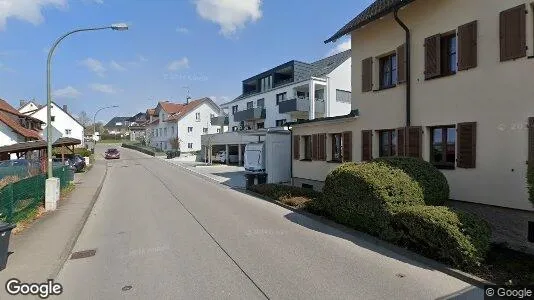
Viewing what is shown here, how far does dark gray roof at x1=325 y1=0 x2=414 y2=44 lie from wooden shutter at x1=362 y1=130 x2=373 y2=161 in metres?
3.84

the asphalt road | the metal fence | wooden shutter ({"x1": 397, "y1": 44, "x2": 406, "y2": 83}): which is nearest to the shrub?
the asphalt road

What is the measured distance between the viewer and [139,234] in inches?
370

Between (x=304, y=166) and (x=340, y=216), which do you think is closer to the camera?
(x=340, y=216)

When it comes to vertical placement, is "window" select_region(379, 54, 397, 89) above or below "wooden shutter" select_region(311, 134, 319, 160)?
above

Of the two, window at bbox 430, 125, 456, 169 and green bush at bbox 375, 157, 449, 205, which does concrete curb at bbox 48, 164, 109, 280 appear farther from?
window at bbox 430, 125, 456, 169

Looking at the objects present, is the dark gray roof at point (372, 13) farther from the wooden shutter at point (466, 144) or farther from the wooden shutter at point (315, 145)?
the wooden shutter at point (315, 145)

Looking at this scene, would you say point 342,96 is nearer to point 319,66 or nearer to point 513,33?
point 319,66

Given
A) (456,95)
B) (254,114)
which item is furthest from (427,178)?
(254,114)

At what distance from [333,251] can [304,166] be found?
10284 millimetres

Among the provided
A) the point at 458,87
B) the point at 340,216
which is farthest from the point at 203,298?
the point at 458,87

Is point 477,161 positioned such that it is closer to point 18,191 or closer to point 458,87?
point 458,87

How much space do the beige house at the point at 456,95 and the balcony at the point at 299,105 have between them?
2034 centimetres

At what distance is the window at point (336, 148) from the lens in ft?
50.1

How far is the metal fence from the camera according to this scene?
9863 millimetres
